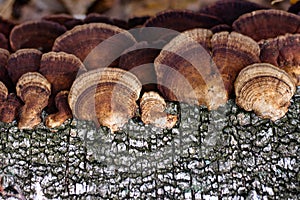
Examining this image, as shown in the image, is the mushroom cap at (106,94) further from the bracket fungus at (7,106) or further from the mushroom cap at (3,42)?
the mushroom cap at (3,42)

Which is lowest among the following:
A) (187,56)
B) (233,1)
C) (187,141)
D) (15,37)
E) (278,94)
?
(187,141)

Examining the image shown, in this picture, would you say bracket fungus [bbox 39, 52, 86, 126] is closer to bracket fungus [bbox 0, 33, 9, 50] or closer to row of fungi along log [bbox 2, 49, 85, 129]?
row of fungi along log [bbox 2, 49, 85, 129]

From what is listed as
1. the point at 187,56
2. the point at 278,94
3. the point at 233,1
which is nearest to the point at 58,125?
the point at 187,56

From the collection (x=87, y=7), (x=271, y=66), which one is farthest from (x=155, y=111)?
(x=87, y=7)

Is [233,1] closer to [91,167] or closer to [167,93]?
[167,93]

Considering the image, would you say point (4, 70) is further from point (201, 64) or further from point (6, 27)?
point (201, 64)

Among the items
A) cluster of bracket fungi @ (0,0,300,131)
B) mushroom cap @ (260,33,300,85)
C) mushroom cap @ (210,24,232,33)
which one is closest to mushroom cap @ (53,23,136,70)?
cluster of bracket fungi @ (0,0,300,131)
